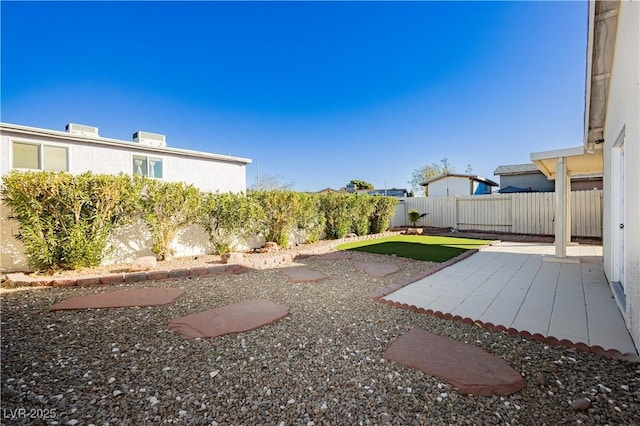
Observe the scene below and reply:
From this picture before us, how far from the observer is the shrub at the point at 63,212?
5.27m

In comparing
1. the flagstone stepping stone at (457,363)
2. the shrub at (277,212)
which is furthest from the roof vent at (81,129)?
the flagstone stepping stone at (457,363)

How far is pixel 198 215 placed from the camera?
298 inches

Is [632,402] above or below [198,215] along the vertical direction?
below

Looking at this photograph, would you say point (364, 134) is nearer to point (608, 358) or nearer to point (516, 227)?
point (516, 227)

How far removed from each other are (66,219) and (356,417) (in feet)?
23.1

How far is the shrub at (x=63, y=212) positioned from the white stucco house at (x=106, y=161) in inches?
27.2

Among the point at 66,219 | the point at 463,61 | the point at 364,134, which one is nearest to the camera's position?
the point at 66,219

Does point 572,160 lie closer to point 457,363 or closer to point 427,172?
point 457,363

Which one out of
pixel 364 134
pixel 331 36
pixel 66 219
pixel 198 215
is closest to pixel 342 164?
pixel 364 134

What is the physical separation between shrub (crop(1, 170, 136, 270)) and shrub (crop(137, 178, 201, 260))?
502 millimetres

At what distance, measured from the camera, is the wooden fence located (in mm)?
10617

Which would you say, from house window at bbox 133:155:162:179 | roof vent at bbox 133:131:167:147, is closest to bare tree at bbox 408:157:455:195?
roof vent at bbox 133:131:167:147

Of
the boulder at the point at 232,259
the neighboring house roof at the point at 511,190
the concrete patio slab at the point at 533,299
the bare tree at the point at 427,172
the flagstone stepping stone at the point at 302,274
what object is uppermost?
the bare tree at the point at 427,172

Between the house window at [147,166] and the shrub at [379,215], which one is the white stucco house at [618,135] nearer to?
the shrub at [379,215]
